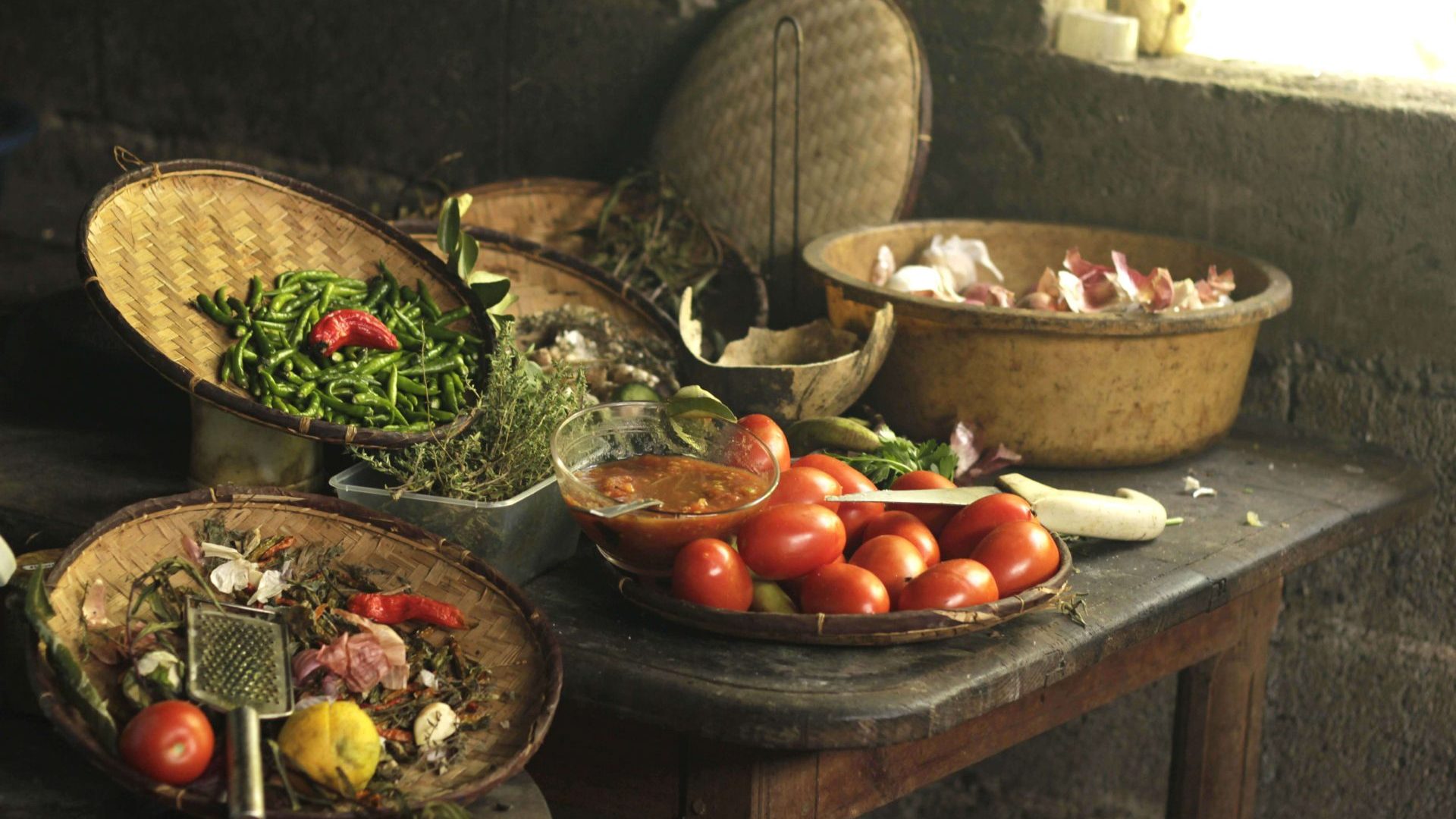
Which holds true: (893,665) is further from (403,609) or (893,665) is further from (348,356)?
(348,356)

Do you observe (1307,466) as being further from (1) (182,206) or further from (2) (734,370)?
(1) (182,206)

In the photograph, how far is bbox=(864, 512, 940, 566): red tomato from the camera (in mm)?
1999

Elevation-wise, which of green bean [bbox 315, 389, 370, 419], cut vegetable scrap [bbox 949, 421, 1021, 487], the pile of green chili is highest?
the pile of green chili

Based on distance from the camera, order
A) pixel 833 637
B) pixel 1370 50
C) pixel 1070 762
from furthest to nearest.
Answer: pixel 1070 762 → pixel 1370 50 → pixel 833 637

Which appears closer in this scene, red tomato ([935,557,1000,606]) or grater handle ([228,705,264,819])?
grater handle ([228,705,264,819])

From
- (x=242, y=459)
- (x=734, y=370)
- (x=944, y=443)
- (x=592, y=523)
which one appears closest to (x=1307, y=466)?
(x=944, y=443)

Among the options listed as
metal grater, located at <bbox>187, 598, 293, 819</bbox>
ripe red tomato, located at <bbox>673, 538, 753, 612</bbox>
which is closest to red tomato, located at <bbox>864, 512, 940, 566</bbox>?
ripe red tomato, located at <bbox>673, 538, 753, 612</bbox>

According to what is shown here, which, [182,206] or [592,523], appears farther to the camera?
[182,206]

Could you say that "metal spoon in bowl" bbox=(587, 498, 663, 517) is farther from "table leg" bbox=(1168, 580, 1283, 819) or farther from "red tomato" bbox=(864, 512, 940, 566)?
"table leg" bbox=(1168, 580, 1283, 819)

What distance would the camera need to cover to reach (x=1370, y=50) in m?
3.08

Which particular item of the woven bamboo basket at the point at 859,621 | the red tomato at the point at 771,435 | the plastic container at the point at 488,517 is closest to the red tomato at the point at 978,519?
the woven bamboo basket at the point at 859,621

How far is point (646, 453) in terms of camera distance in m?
2.14

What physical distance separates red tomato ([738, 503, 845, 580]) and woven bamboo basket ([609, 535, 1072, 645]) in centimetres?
7

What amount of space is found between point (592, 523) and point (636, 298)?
41.6 inches
